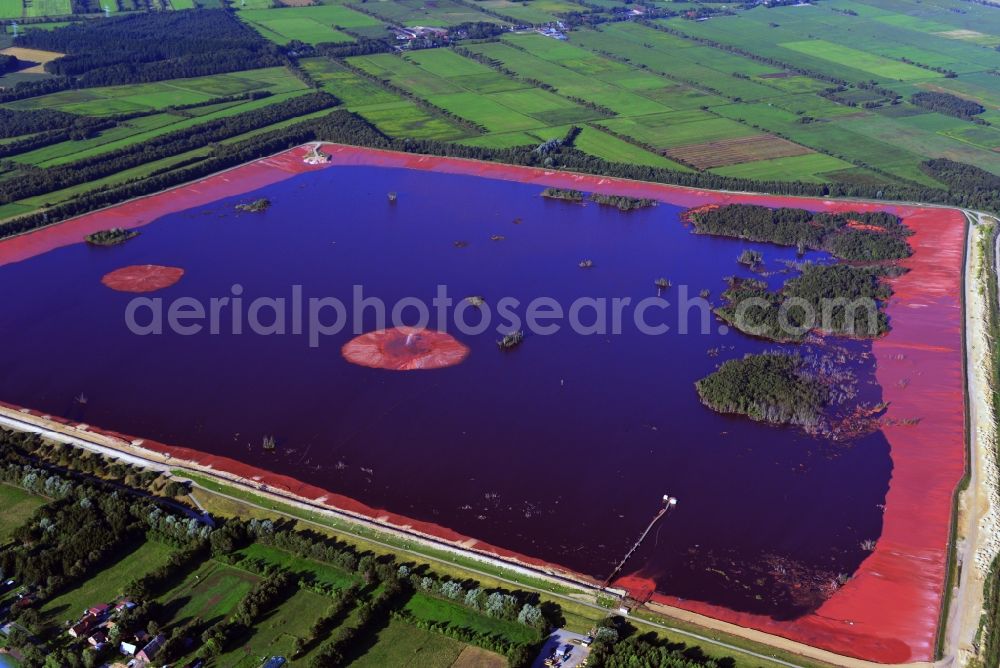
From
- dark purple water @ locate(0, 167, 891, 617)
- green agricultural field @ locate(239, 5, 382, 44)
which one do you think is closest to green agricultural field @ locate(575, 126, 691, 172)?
dark purple water @ locate(0, 167, 891, 617)

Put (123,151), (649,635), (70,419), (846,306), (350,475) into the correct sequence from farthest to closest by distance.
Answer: (123,151)
(846,306)
(70,419)
(350,475)
(649,635)

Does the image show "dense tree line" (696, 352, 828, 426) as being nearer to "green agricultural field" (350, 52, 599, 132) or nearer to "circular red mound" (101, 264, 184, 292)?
"circular red mound" (101, 264, 184, 292)

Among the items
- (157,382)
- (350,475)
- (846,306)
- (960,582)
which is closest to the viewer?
(960,582)

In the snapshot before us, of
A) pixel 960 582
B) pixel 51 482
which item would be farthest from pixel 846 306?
pixel 51 482

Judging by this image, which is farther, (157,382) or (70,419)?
(157,382)

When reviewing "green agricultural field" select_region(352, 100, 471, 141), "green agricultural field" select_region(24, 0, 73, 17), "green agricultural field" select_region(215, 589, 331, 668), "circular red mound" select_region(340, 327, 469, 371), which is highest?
"green agricultural field" select_region(24, 0, 73, 17)

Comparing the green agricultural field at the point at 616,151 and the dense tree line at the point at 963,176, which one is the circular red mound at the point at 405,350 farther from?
the dense tree line at the point at 963,176

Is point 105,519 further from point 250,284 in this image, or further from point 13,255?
point 13,255
